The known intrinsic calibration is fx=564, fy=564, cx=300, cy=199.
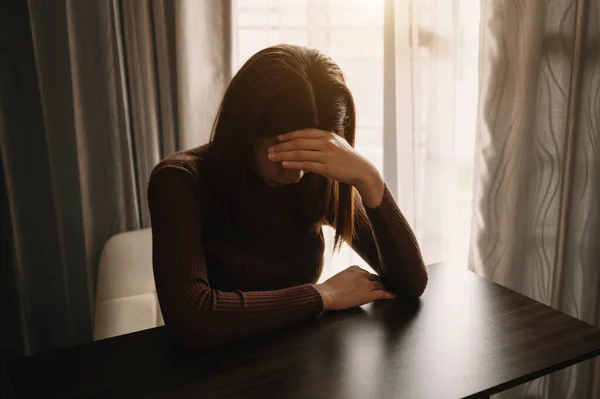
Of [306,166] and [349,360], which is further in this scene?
[306,166]

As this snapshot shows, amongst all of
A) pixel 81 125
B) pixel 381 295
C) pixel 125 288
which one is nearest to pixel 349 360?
pixel 381 295

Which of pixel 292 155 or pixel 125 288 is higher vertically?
pixel 292 155

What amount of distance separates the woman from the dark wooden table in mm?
55

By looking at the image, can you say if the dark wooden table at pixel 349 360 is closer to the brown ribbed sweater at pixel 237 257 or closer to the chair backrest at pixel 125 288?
the brown ribbed sweater at pixel 237 257

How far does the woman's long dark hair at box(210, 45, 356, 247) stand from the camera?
1104mm

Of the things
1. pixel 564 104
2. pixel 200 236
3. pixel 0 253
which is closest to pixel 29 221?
pixel 0 253

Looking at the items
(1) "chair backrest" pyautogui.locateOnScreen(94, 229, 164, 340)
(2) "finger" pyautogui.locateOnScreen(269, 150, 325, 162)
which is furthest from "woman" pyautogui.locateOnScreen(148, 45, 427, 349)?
(1) "chair backrest" pyautogui.locateOnScreen(94, 229, 164, 340)

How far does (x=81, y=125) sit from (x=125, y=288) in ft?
1.76

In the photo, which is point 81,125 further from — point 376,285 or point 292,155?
point 376,285

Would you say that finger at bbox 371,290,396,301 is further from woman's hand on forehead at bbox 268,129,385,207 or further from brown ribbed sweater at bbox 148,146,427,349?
woman's hand on forehead at bbox 268,129,385,207

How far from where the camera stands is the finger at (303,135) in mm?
1124

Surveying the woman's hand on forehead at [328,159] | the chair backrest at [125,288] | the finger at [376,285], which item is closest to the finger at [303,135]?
the woman's hand on forehead at [328,159]

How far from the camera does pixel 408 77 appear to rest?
1935mm

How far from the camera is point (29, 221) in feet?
5.93
